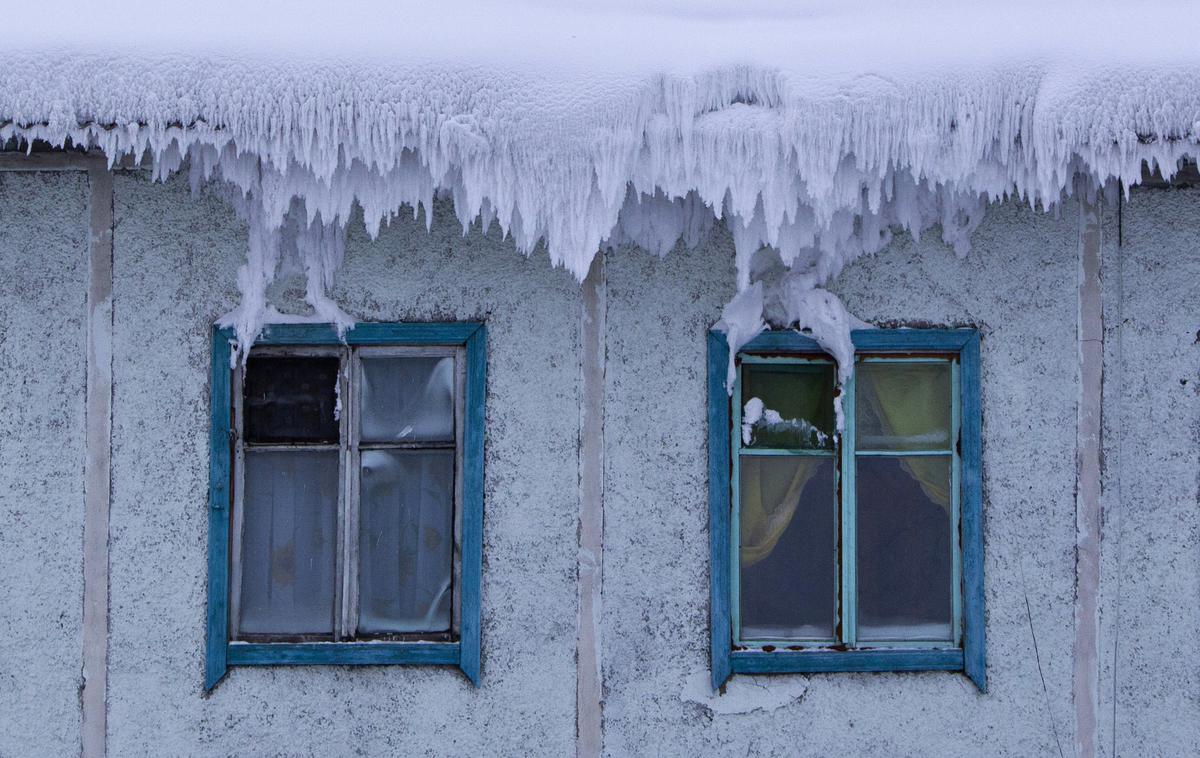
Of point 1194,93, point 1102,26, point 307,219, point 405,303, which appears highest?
point 1102,26

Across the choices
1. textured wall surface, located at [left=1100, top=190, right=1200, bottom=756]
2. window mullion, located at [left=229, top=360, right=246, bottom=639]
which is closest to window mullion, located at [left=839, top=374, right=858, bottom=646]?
textured wall surface, located at [left=1100, top=190, right=1200, bottom=756]

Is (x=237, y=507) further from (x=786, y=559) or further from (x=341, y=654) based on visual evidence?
(x=786, y=559)

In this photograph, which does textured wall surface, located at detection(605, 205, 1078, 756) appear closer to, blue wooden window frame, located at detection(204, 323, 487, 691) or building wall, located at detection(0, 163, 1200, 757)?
building wall, located at detection(0, 163, 1200, 757)

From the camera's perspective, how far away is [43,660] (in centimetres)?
352

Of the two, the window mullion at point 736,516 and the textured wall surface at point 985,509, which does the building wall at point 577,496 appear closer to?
the textured wall surface at point 985,509

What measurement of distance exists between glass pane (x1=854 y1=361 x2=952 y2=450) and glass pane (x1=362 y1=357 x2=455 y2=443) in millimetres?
1585

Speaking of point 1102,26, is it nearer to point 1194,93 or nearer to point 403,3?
point 1194,93

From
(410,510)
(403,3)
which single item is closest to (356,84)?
(403,3)

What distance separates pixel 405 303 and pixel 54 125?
1.24m

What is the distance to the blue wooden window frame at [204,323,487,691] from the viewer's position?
3529 mm

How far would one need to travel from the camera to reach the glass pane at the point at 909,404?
12.2 ft

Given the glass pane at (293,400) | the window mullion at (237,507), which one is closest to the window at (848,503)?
the glass pane at (293,400)

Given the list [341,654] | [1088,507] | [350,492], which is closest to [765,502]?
[1088,507]

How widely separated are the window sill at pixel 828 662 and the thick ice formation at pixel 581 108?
5.18 ft
